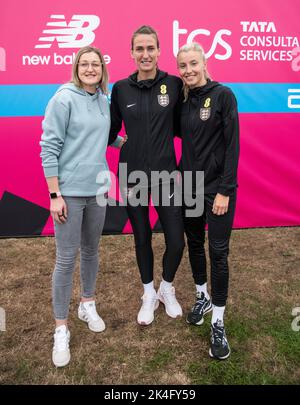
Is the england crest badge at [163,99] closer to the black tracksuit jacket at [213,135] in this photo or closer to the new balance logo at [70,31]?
the black tracksuit jacket at [213,135]

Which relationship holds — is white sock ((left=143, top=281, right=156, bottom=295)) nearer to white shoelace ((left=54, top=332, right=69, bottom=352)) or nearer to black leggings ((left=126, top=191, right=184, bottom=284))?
black leggings ((left=126, top=191, right=184, bottom=284))

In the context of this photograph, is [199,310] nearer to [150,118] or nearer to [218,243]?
[218,243]

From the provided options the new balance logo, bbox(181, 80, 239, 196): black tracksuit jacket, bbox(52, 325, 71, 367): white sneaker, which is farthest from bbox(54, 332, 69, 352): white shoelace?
the new balance logo

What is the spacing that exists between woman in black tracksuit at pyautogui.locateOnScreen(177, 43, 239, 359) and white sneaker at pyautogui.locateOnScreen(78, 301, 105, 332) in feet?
2.34

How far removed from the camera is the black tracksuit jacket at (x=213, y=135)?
6.28 feet

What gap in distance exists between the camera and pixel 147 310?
2480 mm

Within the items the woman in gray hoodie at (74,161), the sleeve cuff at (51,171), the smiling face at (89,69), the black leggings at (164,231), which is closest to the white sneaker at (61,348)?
the woman in gray hoodie at (74,161)

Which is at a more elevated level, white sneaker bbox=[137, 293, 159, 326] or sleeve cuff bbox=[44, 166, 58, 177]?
→ sleeve cuff bbox=[44, 166, 58, 177]

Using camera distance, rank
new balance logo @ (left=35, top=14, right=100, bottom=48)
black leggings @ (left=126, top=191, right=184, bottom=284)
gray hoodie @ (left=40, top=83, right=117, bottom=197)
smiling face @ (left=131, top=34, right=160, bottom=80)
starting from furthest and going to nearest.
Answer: new balance logo @ (left=35, top=14, right=100, bottom=48) → black leggings @ (left=126, top=191, right=184, bottom=284) → smiling face @ (left=131, top=34, right=160, bottom=80) → gray hoodie @ (left=40, top=83, right=117, bottom=197)

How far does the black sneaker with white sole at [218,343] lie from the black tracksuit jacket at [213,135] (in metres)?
0.79

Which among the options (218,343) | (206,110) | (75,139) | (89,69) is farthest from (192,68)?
(218,343)

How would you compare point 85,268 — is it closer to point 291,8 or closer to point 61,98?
point 61,98

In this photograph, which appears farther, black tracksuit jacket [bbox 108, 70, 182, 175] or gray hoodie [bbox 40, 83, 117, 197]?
black tracksuit jacket [bbox 108, 70, 182, 175]

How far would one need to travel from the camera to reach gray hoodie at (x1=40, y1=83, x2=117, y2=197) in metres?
1.84
